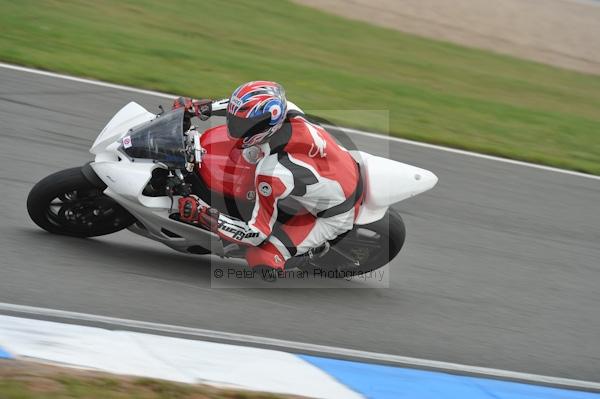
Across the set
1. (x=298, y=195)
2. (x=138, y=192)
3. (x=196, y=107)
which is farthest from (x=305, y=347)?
(x=196, y=107)

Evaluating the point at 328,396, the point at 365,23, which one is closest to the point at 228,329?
the point at 328,396

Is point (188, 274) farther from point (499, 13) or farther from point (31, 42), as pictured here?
point (499, 13)

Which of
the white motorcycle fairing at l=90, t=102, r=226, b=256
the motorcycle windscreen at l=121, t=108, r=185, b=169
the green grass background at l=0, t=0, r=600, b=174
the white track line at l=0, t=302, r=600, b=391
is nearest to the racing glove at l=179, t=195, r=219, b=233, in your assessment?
the white motorcycle fairing at l=90, t=102, r=226, b=256

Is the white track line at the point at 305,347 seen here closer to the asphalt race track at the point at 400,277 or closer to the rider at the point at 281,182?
the asphalt race track at the point at 400,277

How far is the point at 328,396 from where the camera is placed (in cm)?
504

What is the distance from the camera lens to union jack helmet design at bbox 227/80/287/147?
582cm

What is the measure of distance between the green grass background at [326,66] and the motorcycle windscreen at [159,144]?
521 centimetres

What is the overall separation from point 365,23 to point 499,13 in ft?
14.1

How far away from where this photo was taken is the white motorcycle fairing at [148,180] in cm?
595

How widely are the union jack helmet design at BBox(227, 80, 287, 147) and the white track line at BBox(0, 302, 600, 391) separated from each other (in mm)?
1343

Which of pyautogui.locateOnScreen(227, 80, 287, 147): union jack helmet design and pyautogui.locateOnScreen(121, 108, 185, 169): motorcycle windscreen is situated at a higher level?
pyautogui.locateOnScreen(227, 80, 287, 147): union jack helmet design

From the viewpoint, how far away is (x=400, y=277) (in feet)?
24.5

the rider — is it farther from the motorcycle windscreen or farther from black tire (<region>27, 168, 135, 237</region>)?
black tire (<region>27, 168, 135, 237</region>)

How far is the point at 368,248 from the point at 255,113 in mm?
1637
